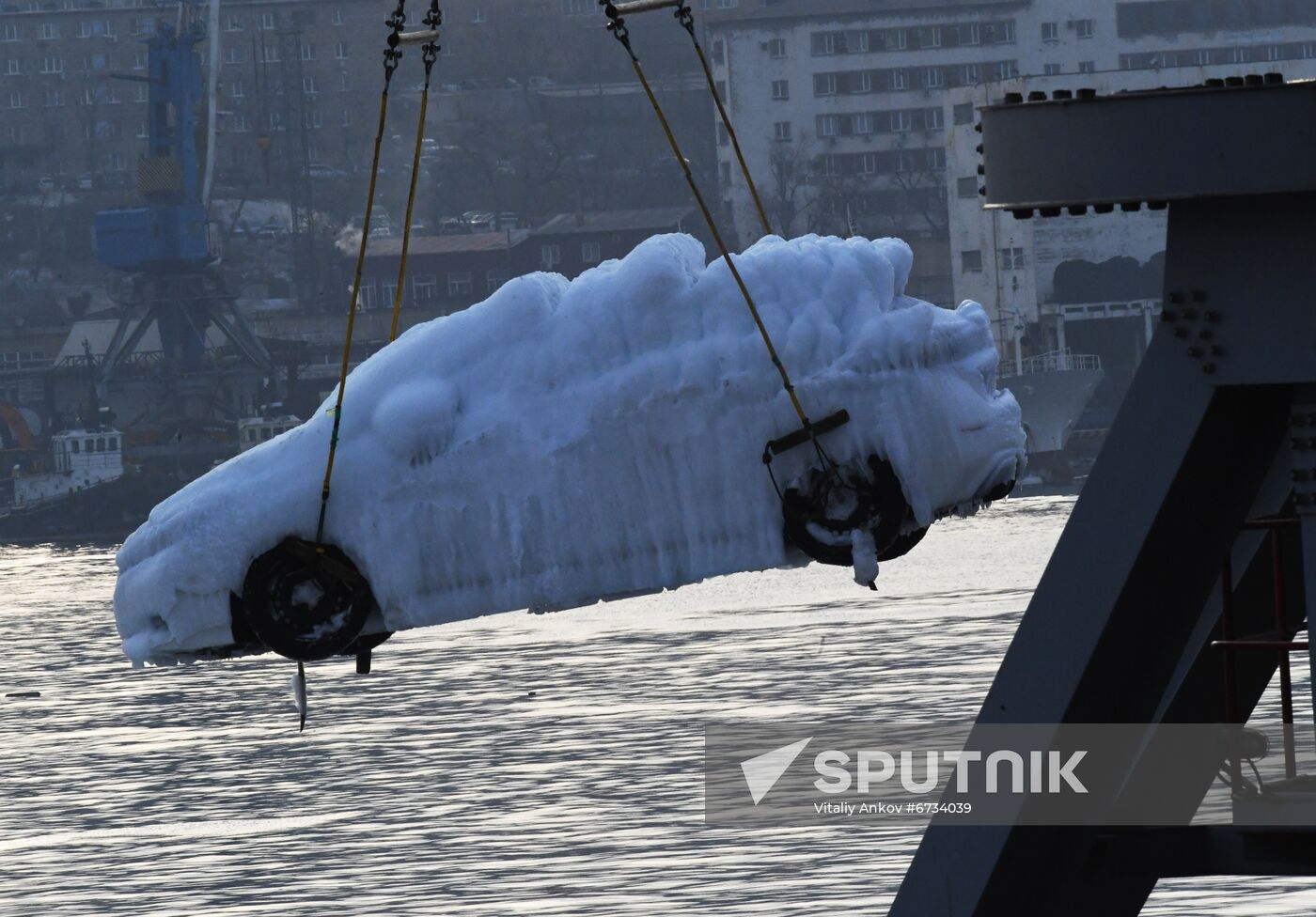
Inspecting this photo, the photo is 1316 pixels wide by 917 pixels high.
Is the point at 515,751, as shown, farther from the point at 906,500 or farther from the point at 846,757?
the point at 906,500

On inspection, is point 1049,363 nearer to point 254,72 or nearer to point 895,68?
point 895,68

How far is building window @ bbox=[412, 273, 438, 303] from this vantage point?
140m

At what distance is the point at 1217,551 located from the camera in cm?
520

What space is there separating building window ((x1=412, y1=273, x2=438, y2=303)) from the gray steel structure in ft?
445

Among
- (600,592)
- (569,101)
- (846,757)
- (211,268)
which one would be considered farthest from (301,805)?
(569,101)

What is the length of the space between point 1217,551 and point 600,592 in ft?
6.51

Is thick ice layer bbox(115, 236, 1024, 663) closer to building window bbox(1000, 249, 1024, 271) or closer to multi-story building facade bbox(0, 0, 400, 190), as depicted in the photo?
building window bbox(1000, 249, 1024, 271)

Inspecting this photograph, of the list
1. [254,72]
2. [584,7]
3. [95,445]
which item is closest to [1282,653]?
[95,445]

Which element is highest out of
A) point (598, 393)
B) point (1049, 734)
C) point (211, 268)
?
point (211, 268)

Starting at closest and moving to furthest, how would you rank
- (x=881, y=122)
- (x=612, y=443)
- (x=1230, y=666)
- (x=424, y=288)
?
(x=1230, y=666) < (x=612, y=443) < (x=424, y=288) < (x=881, y=122)

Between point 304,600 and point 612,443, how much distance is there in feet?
3.25

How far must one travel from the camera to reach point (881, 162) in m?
150

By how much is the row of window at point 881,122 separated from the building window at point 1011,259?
93.3 feet

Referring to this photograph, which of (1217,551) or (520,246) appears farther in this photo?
(520,246)
